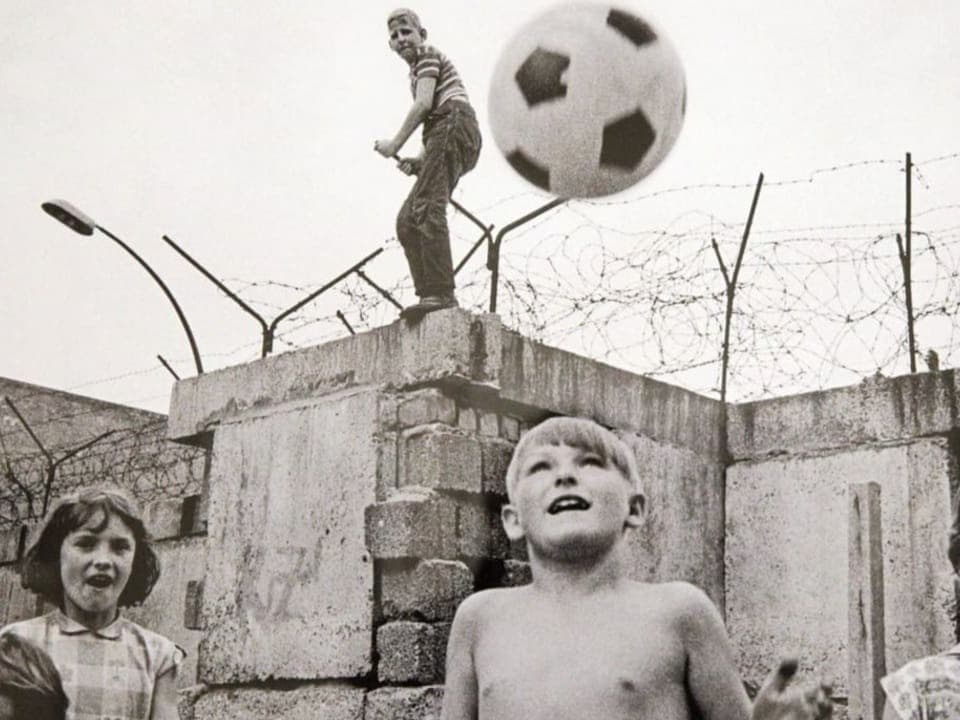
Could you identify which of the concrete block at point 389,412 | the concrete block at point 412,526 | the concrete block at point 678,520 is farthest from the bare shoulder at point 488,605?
the concrete block at point 678,520

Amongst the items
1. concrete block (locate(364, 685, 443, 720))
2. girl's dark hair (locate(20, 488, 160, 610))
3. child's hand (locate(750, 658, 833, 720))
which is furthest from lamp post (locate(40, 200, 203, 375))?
child's hand (locate(750, 658, 833, 720))

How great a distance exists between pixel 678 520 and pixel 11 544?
6.30 meters

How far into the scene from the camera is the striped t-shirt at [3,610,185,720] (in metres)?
3.80

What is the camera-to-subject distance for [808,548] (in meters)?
6.85

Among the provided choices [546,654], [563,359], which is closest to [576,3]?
→ [563,359]

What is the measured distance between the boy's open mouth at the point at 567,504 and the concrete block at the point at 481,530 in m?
2.54

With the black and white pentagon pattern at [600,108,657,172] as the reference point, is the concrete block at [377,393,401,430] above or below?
below

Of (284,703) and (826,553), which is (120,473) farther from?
(826,553)

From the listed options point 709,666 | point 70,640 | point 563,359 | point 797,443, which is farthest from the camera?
point 797,443

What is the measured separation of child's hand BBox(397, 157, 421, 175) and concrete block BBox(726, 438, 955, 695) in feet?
7.68

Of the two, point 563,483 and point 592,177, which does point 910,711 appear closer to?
point 563,483

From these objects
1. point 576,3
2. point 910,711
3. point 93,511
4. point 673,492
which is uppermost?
point 576,3

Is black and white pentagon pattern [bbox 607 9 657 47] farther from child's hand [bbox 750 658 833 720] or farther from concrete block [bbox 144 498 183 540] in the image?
concrete block [bbox 144 498 183 540]

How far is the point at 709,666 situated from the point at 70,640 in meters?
1.78
